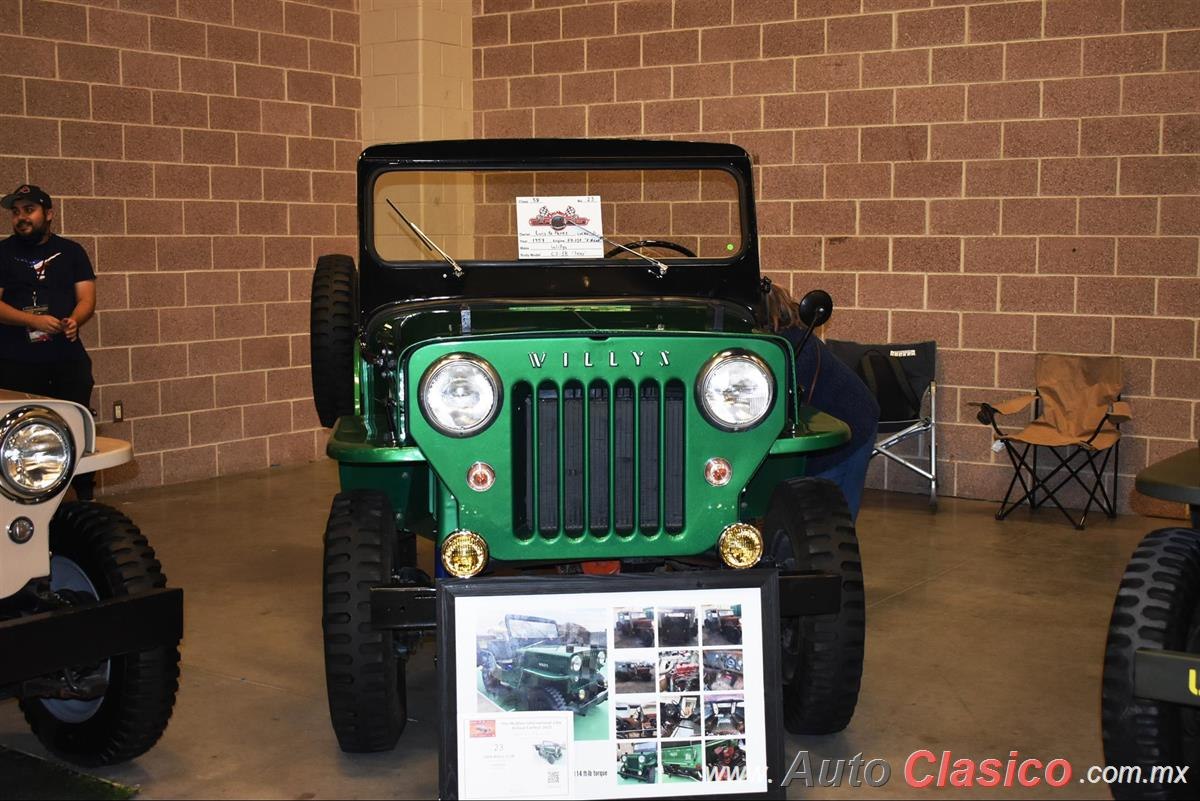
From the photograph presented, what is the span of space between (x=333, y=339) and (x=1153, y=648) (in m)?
2.92

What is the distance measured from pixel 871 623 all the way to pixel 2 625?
318cm

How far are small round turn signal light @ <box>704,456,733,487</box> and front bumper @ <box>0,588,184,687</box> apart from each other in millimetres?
1323

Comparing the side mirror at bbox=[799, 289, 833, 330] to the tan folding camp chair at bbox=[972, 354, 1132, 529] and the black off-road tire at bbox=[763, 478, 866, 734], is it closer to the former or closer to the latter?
the black off-road tire at bbox=[763, 478, 866, 734]

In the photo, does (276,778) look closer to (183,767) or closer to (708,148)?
(183,767)

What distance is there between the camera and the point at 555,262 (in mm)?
4590

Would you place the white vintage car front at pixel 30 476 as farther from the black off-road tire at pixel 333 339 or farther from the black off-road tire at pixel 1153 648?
the black off-road tire at pixel 1153 648

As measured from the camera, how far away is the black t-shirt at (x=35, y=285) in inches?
255

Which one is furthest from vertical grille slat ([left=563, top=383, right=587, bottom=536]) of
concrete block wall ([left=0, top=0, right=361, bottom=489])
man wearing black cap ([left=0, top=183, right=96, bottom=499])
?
concrete block wall ([left=0, top=0, right=361, bottom=489])

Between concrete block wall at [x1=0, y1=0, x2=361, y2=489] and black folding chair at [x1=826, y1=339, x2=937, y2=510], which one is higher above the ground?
concrete block wall at [x1=0, y1=0, x2=361, y2=489]

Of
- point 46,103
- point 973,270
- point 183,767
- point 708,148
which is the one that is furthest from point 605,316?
point 46,103

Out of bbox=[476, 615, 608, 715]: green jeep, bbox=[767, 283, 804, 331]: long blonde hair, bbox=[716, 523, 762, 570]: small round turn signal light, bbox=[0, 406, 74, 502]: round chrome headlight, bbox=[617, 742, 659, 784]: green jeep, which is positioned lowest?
bbox=[617, 742, 659, 784]: green jeep

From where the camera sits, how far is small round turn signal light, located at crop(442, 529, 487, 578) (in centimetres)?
→ 335

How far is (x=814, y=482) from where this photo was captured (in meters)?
3.79

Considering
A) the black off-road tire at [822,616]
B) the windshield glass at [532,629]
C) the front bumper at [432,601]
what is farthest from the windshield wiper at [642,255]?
the windshield glass at [532,629]
